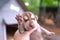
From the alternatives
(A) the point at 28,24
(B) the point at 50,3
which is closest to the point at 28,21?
(A) the point at 28,24

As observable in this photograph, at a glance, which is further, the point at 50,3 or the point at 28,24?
the point at 50,3

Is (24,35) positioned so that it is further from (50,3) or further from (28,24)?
(50,3)

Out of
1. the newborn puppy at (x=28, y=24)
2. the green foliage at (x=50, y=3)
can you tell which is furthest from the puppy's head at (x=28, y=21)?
the green foliage at (x=50, y=3)

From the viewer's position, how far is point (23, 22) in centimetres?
38

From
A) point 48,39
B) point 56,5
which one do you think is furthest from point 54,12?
point 48,39

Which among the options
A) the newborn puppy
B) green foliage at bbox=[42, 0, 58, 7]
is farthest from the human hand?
green foliage at bbox=[42, 0, 58, 7]

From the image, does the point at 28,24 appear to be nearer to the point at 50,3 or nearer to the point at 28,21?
the point at 28,21

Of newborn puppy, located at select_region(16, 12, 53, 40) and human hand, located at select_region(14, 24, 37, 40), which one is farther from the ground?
newborn puppy, located at select_region(16, 12, 53, 40)

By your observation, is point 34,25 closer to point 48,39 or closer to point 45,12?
point 48,39

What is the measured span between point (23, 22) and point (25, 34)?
28mm

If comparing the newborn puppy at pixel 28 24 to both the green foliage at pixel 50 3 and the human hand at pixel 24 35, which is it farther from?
the green foliage at pixel 50 3

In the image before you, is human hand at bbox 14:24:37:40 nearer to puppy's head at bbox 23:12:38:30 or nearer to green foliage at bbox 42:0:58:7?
puppy's head at bbox 23:12:38:30

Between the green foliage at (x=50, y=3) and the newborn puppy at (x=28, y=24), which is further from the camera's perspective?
the green foliage at (x=50, y=3)

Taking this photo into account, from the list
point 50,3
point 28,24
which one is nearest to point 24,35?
point 28,24
